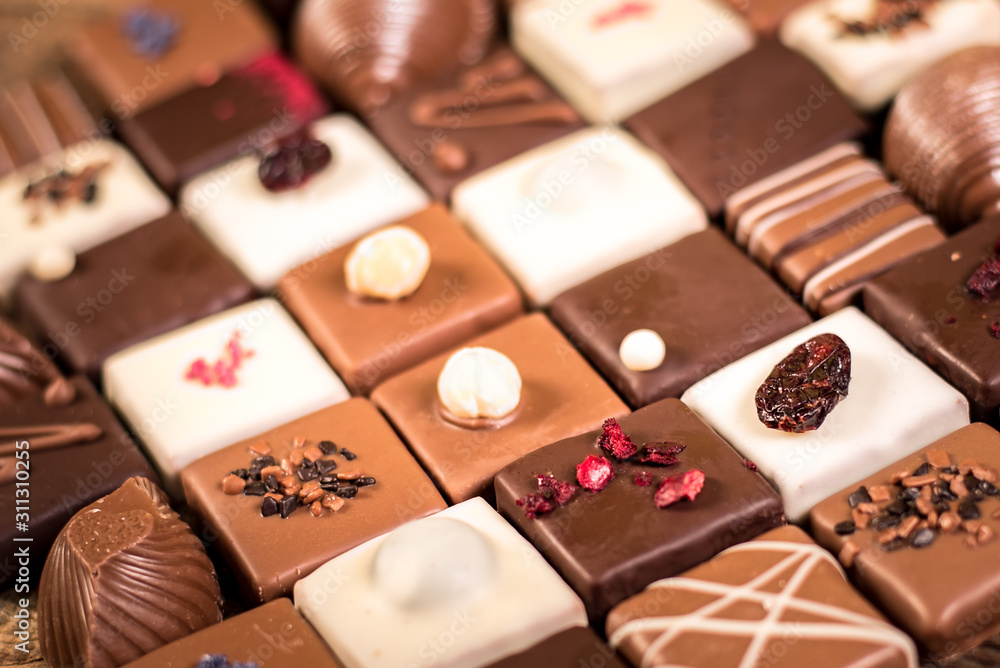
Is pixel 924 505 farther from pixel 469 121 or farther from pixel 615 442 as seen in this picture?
pixel 469 121

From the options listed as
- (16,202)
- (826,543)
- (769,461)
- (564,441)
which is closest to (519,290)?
(564,441)

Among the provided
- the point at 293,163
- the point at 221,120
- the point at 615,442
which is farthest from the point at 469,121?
the point at 615,442

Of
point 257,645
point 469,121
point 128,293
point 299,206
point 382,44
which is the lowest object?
point 257,645

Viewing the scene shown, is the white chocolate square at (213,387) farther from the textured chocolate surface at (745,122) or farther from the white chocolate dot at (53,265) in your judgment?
the textured chocolate surface at (745,122)

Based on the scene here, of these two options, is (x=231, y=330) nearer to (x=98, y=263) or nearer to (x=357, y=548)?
(x=98, y=263)

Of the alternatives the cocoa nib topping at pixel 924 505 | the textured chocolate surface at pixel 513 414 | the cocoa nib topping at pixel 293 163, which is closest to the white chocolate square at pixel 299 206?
A: the cocoa nib topping at pixel 293 163

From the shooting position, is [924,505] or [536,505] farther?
[536,505]
